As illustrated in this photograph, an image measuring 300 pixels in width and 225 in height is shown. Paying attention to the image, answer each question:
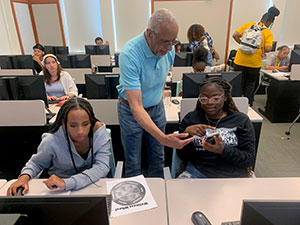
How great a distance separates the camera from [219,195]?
112 cm

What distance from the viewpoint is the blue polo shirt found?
141 cm

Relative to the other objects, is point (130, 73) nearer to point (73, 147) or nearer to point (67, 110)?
point (67, 110)

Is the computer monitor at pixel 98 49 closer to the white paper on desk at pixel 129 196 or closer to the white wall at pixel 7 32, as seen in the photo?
the white wall at pixel 7 32

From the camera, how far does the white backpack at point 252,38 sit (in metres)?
2.99

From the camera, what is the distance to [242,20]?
607 centimetres

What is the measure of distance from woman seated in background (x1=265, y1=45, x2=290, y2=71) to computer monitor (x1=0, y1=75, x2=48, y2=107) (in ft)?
12.9

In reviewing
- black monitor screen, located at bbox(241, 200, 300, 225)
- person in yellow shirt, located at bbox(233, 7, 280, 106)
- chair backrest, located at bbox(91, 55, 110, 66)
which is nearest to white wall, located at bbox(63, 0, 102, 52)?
chair backrest, located at bbox(91, 55, 110, 66)

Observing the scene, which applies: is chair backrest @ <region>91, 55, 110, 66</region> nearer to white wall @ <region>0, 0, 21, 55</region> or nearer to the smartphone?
white wall @ <region>0, 0, 21, 55</region>

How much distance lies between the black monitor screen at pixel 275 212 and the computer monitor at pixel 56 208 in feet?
1.28

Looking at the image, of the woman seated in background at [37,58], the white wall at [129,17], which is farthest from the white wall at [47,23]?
the woman seated in background at [37,58]

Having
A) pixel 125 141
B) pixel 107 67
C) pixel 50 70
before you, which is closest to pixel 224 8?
pixel 107 67

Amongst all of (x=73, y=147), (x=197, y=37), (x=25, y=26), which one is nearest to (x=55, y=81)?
(x=73, y=147)

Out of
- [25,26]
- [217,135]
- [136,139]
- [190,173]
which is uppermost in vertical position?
[25,26]

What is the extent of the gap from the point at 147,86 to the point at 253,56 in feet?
7.30
